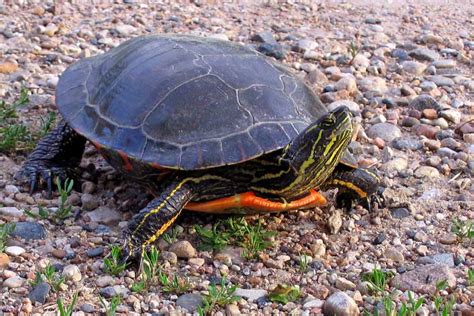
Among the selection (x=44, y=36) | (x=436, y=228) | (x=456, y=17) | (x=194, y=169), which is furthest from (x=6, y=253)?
(x=456, y=17)

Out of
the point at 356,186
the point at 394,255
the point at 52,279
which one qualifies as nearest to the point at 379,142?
the point at 356,186

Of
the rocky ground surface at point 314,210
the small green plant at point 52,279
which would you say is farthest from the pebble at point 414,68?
the small green plant at point 52,279

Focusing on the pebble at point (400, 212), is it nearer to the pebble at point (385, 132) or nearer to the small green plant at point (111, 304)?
the pebble at point (385, 132)

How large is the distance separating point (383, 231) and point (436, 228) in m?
0.36

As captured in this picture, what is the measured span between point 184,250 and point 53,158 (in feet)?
5.19

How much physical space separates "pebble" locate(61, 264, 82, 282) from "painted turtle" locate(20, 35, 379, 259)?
0.34 metres

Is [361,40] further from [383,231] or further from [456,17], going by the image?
[383,231]

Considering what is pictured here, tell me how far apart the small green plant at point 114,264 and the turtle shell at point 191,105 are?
25.3 inches

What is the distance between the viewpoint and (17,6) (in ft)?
28.6

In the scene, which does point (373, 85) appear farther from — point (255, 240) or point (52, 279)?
point (52, 279)

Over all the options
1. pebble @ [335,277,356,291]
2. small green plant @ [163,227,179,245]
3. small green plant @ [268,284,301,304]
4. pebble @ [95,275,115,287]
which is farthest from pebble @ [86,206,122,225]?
pebble @ [335,277,356,291]

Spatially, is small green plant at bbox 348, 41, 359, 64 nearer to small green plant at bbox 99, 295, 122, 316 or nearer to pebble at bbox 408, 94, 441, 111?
pebble at bbox 408, 94, 441, 111

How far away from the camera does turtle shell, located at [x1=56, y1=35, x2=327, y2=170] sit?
4.62 metres

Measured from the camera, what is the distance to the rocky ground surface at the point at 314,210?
4.12 metres
